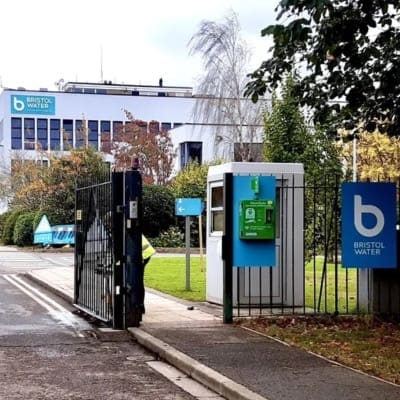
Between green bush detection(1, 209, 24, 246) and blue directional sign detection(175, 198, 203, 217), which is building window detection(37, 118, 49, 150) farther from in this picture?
blue directional sign detection(175, 198, 203, 217)

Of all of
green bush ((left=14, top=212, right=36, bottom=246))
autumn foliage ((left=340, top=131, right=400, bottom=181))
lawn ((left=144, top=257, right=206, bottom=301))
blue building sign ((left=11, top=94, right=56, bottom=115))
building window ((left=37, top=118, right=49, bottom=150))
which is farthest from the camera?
building window ((left=37, top=118, right=49, bottom=150))

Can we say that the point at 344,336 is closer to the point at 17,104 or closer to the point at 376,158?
the point at 376,158

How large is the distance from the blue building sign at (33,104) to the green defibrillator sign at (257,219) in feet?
197

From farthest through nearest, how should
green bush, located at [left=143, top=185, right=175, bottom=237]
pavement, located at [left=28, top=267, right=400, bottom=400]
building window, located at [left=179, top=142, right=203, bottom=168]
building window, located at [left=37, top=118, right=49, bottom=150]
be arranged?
building window, located at [left=37, top=118, right=49, bottom=150] < building window, located at [left=179, top=142, right=203, bottom=168] < green bush, located at [left=143, top=185, right=175, bottom=237] < pavement, located at [left=28, top=267, right=400, bottom=400]

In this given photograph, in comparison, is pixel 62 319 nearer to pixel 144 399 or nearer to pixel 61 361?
pixel 61 361

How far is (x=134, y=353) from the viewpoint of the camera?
33.3ft

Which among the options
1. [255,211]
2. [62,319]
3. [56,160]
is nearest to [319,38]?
[255,211]

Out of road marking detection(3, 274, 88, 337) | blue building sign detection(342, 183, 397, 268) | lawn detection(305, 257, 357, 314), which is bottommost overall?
road marking detection(3, 274, 88, 337)

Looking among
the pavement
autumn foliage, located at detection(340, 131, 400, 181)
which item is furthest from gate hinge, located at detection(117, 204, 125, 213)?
autumn foliage, located at detection(340, 131, 400, 181)

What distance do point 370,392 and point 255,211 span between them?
542cm

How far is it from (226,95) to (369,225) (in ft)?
111

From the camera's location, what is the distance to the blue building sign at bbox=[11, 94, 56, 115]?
70125 mm

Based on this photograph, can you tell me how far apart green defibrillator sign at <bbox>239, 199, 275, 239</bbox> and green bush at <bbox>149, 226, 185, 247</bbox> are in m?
25.1

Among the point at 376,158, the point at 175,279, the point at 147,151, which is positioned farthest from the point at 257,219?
the point at 147,151
